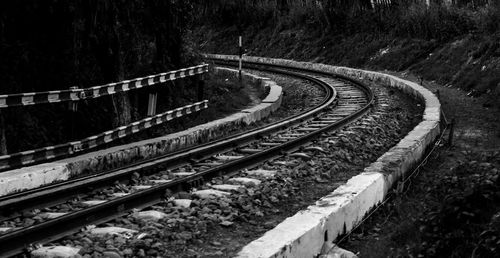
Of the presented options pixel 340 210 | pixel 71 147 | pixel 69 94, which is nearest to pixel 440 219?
pixel 340 210


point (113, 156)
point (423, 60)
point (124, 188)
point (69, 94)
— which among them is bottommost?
point (423, 60)

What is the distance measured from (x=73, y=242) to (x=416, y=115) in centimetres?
1004

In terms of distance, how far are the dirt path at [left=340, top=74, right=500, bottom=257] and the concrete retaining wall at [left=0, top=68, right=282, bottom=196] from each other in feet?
12.2

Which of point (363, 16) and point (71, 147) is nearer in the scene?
point (71, 147)

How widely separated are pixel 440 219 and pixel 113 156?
16.3 feet

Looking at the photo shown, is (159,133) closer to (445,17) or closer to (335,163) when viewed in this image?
(335,163)

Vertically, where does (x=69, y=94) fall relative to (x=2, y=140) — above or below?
above

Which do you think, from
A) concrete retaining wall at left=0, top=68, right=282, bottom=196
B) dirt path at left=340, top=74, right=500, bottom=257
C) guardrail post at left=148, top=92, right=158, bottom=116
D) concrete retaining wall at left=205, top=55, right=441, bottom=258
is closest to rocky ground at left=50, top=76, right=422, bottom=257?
concrete retaining wall at left=205, top=55, right=441, bottom=258

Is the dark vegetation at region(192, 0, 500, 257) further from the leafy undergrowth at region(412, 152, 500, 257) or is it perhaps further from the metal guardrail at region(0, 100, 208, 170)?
the metal guardrail at region(0, 100, 208, 170)

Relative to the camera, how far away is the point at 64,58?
32.8ft

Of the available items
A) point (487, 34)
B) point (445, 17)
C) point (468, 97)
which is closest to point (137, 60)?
point (468, 97)

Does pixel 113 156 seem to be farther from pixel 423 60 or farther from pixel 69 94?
pixel 423 60

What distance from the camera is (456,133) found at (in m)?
11.1

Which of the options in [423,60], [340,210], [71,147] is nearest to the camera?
[340,210]
